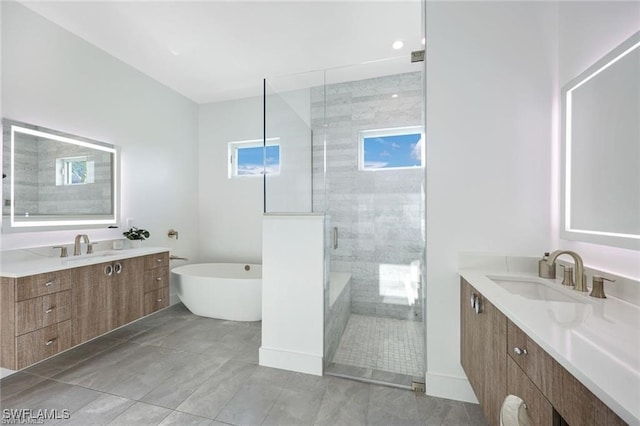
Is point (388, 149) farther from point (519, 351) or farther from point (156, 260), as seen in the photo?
point (156, 260)

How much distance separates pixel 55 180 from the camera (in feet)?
7.48

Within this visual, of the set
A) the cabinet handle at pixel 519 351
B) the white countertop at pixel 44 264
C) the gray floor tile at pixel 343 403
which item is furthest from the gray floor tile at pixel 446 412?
the white countertop at pixel 44 264

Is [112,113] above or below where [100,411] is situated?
above

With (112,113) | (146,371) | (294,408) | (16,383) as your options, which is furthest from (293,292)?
(112,113)

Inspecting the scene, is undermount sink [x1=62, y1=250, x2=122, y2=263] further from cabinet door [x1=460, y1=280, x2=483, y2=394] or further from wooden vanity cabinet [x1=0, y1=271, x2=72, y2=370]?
cabinet door [x1=460, y1=280, x2=483, y2=394]

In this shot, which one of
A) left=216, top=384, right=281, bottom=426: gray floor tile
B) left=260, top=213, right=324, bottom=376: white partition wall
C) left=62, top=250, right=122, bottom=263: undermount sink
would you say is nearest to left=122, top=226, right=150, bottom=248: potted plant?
left=62, top=250, right=122, bottom=263: undermount sink

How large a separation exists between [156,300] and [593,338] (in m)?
3.19

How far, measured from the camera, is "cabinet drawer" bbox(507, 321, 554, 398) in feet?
2.48

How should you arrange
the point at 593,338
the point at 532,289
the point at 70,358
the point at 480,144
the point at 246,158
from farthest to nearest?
the point at 246,158
the point at 70,358
the point at 480,144
the point at 532,289
the point at 593,338

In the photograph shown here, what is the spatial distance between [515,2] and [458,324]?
81.9 inches

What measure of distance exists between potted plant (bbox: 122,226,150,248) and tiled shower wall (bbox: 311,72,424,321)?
205 centimetres

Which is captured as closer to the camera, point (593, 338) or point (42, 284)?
point (593, 338)

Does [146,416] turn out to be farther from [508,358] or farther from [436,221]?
[436,221]

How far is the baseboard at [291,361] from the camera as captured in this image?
6.44ft
